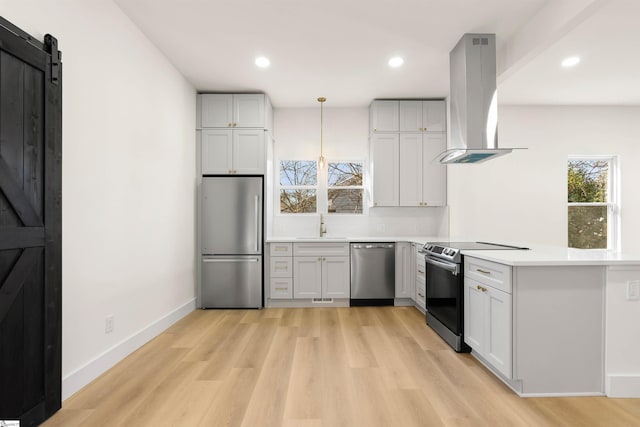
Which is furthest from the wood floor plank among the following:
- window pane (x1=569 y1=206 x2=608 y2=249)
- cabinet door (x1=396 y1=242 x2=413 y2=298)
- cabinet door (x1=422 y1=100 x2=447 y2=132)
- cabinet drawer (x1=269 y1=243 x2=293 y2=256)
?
window pane (x1=569 y1=206 x2=608 y2=249)

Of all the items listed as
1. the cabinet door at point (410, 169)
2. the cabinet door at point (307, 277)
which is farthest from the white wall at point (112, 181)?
the cabinet door at point (410, 169)

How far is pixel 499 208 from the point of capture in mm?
5309

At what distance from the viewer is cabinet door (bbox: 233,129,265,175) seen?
4.84m

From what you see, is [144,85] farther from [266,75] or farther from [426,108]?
[426,108]

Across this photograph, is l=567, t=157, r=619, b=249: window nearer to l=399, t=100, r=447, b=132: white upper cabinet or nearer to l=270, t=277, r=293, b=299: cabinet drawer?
l=399, t=100, r=447, b=132: white upper cabinet

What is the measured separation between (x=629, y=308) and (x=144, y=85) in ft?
13.7

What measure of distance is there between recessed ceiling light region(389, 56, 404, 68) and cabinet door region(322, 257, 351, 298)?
2408 millimetres

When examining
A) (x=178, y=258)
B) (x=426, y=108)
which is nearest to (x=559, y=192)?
(x=426, y=108)

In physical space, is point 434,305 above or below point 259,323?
above

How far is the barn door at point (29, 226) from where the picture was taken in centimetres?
183

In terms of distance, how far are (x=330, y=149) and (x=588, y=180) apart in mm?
3853

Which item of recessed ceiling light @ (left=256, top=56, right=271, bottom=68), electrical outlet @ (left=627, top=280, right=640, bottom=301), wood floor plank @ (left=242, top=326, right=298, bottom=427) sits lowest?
wood floor plank @ (left=242, top=326, right=298, bottom=427)

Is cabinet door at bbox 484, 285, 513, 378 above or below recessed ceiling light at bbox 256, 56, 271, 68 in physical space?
below

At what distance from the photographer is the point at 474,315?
295 cm
